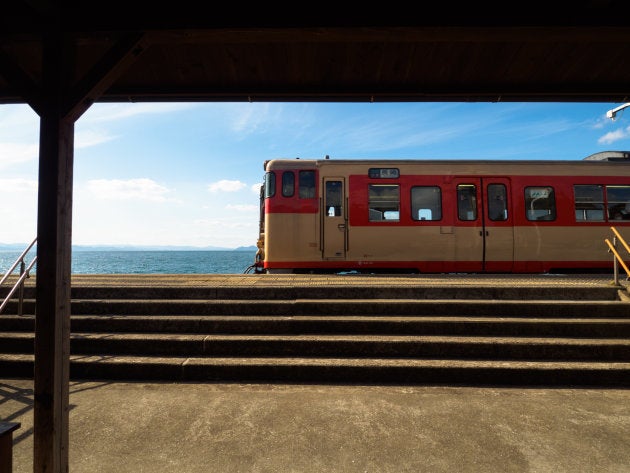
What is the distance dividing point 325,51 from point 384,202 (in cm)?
567

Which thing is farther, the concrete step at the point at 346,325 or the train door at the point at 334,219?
the train door at the point at 334,219

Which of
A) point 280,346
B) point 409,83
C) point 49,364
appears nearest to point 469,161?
point 409,83

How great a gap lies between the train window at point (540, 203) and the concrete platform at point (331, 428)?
568 centimetres

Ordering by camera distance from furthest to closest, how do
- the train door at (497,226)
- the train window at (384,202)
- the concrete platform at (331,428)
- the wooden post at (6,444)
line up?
the train window at (384,202)
the train door at (497,226)
the concrete platform at (331,428)
the wooden post at (6,444)

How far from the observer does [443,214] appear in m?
8.77

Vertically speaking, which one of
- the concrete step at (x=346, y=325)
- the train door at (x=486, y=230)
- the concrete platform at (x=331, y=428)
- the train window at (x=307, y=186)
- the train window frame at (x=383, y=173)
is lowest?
the concrete platform at (x=331, y=428)

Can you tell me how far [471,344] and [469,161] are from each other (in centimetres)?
581

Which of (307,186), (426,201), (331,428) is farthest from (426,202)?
(331,428)

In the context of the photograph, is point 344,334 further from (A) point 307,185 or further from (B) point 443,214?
(B) point 443,214

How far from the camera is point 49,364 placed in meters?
2.46

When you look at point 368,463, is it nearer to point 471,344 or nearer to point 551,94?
point 471,344

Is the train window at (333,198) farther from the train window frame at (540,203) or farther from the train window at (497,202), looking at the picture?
the train window frame at (540,203)

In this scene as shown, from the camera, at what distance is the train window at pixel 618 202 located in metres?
8.82

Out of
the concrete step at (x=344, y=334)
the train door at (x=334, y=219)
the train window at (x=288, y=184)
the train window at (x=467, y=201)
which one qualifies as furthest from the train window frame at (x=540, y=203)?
the train window at (x=288, y=184)
